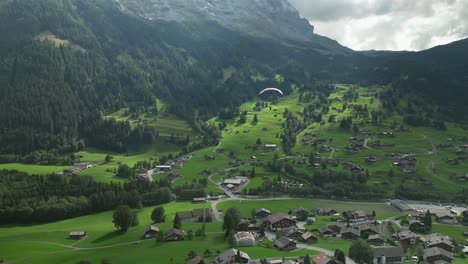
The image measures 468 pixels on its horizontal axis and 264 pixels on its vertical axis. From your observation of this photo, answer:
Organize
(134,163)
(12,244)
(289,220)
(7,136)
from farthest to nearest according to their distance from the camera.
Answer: (7,136), (134,163), (289,220), (12,244)

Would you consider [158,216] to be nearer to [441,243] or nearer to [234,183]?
[234,183]

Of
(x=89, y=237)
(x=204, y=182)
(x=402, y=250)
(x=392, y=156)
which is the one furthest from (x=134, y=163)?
(x=402, y=250)

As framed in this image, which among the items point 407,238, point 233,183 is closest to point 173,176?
point 233,183

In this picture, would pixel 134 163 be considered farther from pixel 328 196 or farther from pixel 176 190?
pixel 328 196

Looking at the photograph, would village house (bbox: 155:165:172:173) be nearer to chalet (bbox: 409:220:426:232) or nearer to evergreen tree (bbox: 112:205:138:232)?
evergreen tree (bbox: 112:205:138:232)

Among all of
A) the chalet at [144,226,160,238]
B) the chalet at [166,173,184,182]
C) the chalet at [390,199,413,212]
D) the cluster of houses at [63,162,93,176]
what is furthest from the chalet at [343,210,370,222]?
the cluster of houses at [63,162,93,176]

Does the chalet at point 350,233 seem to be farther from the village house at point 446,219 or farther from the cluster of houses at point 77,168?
the cluster of houses at point 77,168
